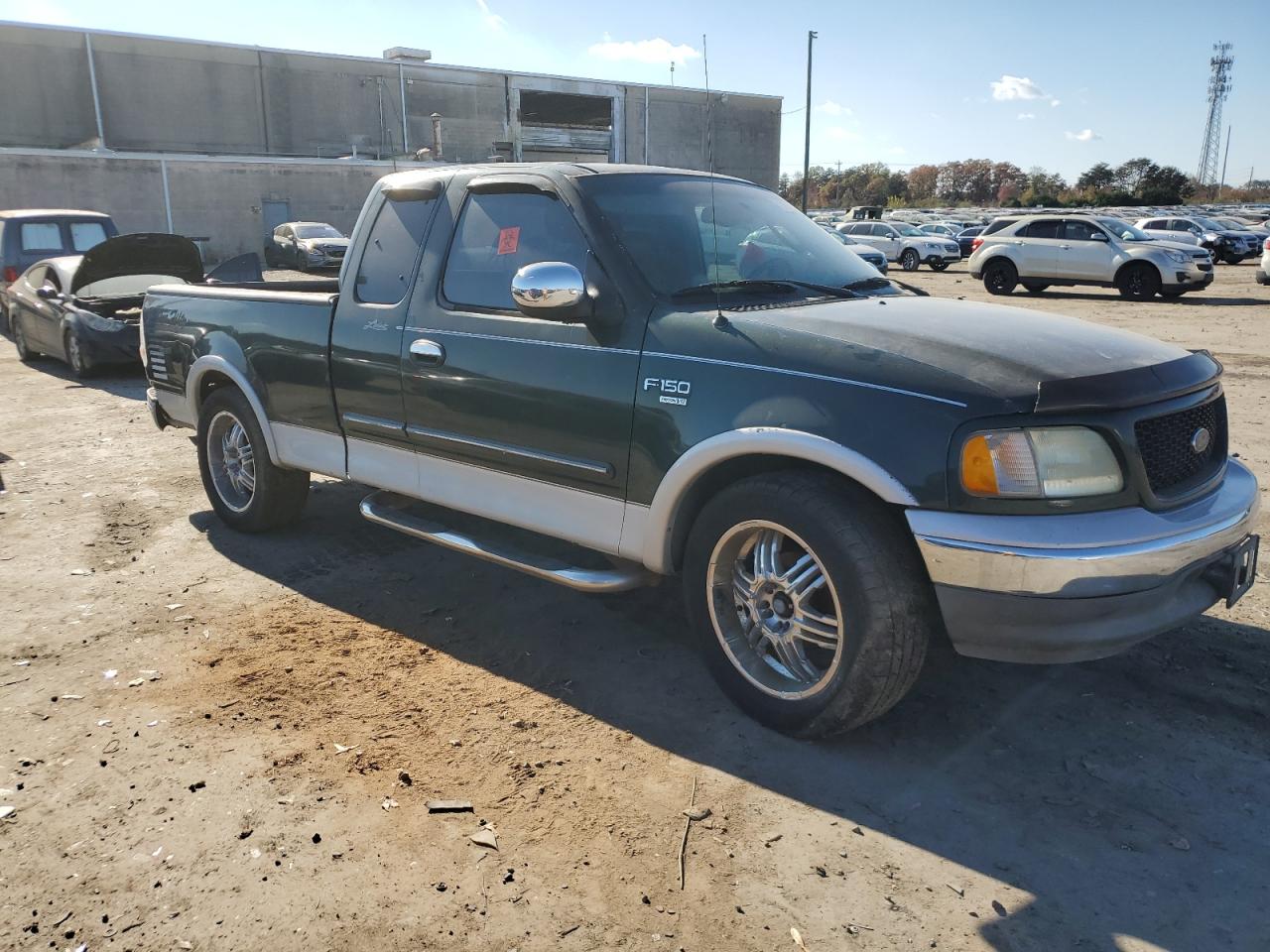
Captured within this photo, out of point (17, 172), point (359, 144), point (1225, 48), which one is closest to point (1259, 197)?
point (1225, 48)

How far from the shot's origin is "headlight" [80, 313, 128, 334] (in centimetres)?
1098

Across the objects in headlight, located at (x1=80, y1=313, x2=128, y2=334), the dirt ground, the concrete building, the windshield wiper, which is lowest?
the dirt ground

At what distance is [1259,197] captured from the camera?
275ft

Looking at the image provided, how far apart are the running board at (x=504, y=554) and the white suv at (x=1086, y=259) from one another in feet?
62.8

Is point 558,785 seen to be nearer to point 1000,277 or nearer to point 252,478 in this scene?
point 252,478

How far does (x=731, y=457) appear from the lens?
339 centimetres

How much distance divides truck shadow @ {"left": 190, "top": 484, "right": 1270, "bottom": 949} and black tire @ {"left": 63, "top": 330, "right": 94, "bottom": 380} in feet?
26.0

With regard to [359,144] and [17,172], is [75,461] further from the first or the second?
[359,144]

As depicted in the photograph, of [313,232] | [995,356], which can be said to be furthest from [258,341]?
[313,232]

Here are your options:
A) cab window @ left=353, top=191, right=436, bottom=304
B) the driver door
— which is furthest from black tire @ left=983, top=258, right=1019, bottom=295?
the driver door

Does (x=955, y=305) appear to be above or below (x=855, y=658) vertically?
above

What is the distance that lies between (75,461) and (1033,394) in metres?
7.23

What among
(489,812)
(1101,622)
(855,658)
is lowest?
(489,812)

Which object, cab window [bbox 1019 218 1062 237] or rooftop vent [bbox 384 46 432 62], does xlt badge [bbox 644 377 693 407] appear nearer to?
cab window [bbox 1019 218 1062 237]
